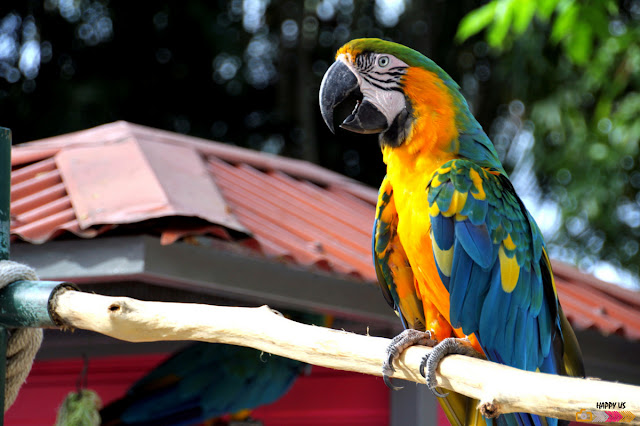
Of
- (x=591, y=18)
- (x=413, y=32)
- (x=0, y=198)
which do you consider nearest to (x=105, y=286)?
(x=0, y=198)

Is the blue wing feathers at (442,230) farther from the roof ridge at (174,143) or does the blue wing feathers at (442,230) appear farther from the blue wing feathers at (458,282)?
the roof ridge at (174,143)

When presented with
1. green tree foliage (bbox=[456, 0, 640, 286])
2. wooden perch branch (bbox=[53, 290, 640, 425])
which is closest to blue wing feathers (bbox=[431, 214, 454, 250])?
wooden perch branch (bbox=[53, 290, 640, 425])

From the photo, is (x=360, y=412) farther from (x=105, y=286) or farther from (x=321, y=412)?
(x=105, y=286)

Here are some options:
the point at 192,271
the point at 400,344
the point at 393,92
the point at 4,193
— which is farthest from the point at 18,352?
the point at 393,92

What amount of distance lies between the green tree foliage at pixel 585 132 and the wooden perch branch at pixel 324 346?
Answer: 523 centimetres

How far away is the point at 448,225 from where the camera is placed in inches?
69.1

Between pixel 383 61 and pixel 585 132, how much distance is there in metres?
5.90

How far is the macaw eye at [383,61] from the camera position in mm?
1859

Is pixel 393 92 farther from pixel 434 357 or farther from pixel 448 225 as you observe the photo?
pixel 434 357

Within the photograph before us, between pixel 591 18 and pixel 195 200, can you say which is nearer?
pixel 195 200

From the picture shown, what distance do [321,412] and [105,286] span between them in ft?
3.58

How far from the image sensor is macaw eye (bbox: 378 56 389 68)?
186 cm

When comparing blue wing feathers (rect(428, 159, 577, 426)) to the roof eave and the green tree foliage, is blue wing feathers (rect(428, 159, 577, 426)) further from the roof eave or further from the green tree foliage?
the green tree foliage

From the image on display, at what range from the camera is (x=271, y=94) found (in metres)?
8.95
